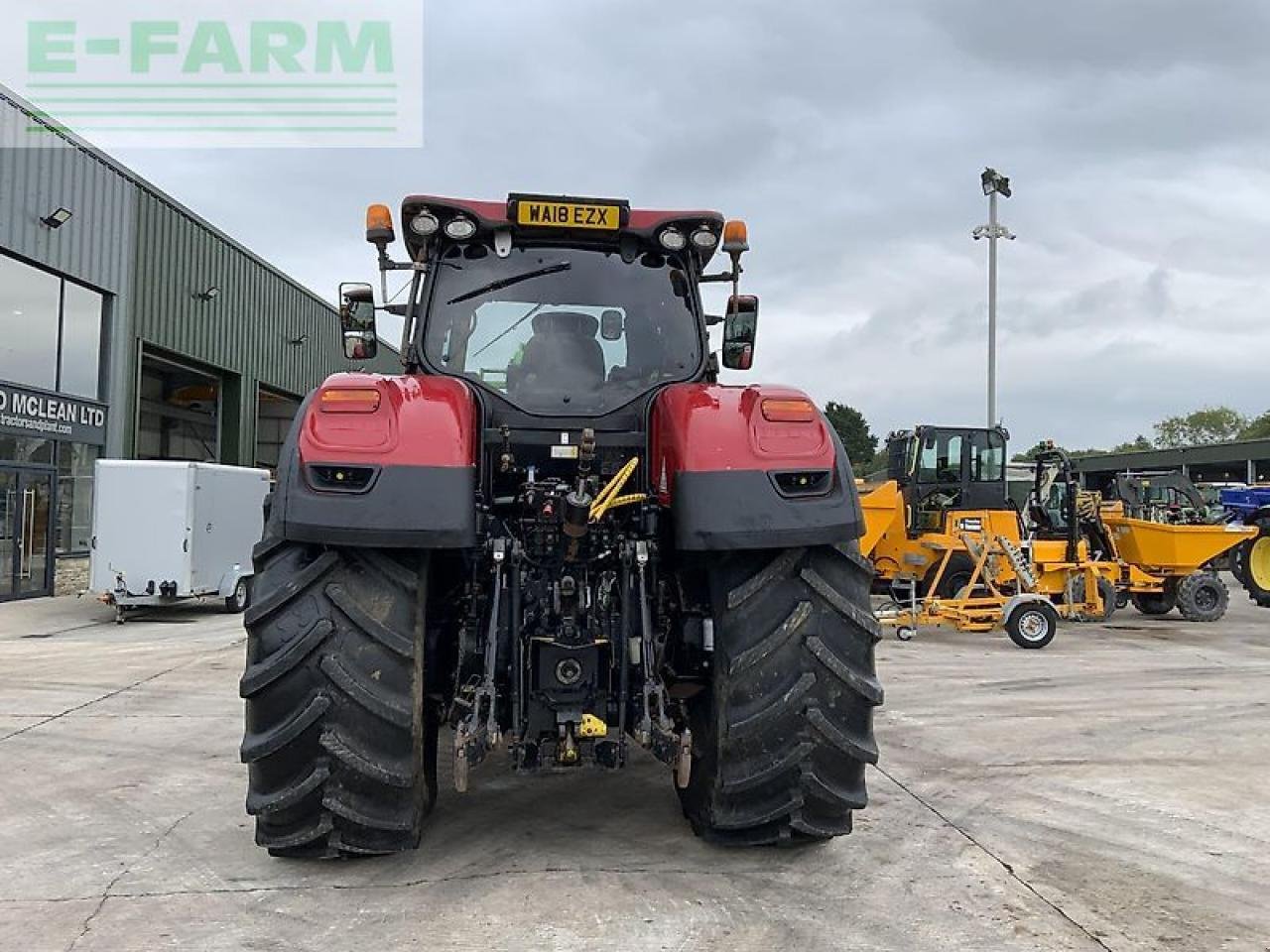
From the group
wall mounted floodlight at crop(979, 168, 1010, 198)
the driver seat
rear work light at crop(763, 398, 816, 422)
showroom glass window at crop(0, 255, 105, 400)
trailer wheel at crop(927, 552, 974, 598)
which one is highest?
wall mounted floodlight at crop(979, 168, 1010, 198)

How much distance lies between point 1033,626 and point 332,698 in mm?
9670

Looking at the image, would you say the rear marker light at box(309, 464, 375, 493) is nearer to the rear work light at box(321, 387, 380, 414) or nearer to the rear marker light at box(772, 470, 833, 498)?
the rear work light at box(321, 387, 380, 414)

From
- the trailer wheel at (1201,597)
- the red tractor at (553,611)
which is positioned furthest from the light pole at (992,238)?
the red tractor at (553,611)

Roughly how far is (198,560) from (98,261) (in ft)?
21.9

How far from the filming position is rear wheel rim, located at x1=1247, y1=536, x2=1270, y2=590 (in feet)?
55.0

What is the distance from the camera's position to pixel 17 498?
1559 centimetres

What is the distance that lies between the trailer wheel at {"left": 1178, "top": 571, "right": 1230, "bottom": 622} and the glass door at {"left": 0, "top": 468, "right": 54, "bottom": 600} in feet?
57.3

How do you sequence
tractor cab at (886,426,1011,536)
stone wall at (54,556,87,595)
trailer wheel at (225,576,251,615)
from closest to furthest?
1. tractor cab at (886,426,1011,536)
2. trailer wheel at (225,576,251,615)
3. stone wall at (54,556,87,595)

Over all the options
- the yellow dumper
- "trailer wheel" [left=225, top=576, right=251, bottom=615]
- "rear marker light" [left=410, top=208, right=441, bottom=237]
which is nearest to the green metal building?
"trailer wheel" [left=225, top=576, right=251, bottom=615]

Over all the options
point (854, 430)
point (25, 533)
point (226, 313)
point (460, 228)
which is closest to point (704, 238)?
point (460, 228)

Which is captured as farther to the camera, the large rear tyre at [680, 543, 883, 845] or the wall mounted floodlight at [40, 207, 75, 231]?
the wall mounted floodlight at [40, 207, 75, 231]

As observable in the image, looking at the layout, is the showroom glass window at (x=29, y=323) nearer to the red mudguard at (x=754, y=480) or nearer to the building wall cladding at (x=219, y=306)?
the building wall cladding at (x=219, y=306)

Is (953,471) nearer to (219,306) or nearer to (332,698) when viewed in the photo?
(332,698)

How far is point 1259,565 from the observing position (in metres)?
16.9
